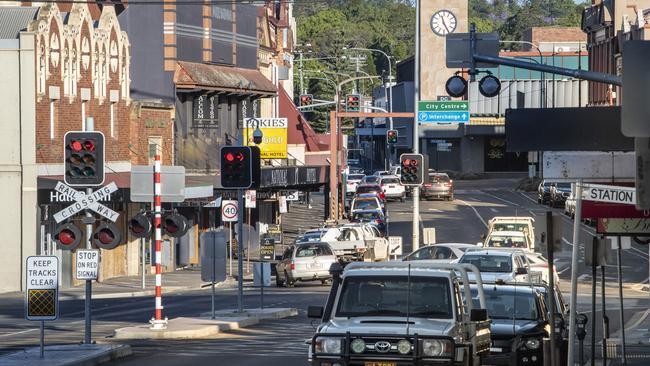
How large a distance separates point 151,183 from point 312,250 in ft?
60.3

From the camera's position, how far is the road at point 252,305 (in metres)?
23.3

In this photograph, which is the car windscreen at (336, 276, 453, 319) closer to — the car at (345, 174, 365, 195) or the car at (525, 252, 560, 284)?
the car at (525, 252, 560, 284)

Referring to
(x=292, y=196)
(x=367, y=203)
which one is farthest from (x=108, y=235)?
(x=292, y=196)

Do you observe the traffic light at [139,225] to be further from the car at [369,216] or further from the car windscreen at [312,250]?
the car at [369,216]

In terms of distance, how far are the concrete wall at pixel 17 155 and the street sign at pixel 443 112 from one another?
1511 centimetres

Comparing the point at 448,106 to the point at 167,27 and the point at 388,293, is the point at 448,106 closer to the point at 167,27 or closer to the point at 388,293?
the point at 167,27

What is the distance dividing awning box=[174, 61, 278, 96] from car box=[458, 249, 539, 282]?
32.1 metres

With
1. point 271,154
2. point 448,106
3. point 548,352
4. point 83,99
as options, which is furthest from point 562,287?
point 271,154

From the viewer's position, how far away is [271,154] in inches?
2906

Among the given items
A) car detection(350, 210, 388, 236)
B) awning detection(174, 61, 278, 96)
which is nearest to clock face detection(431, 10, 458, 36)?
awning detection(174, 61, 278, 96)

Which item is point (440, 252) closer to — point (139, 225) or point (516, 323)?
point (139, 225)

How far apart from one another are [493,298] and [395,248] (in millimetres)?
23880

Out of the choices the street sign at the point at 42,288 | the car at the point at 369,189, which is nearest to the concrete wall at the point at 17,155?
the street sign at the point at 42,288

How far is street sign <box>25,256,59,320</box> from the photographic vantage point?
850 inches
